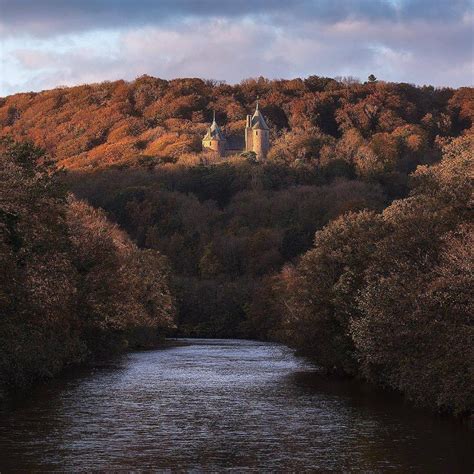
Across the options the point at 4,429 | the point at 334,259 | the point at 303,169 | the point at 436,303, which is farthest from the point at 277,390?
the point at 303,169

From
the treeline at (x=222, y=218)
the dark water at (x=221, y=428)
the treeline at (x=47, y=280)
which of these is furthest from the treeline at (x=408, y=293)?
the treeline at (x=222, y=218)

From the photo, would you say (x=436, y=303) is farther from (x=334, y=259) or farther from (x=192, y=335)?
(x=192, y=335)

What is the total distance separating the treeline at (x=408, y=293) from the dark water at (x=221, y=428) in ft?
7.02

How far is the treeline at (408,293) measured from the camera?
3691 centimetres

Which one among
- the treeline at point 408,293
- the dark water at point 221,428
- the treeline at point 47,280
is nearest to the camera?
the dark water at point 221,428

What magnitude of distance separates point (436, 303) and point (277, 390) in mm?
14688

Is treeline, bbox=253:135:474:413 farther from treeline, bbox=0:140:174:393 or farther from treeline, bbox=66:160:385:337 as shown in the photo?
treeline, bbox=66:160:385:337

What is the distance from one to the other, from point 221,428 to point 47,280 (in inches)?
552

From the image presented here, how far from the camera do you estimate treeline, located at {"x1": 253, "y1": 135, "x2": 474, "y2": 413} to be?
36.9m

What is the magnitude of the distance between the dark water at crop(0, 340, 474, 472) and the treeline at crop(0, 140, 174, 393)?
2281mm

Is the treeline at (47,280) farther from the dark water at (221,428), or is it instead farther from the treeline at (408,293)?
the treeline at (408,293)

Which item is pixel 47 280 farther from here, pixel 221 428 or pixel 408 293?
pixel 408 293

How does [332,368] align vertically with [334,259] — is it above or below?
below

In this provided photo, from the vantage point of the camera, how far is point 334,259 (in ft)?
189
